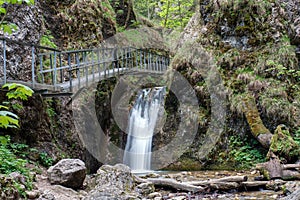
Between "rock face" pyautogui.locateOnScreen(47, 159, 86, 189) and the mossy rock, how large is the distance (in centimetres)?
445

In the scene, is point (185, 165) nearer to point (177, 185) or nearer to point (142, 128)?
point (142, 128)

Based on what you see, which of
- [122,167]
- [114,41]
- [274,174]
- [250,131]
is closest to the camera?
[122,167]

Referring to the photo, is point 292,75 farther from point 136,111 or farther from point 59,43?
point 59,43

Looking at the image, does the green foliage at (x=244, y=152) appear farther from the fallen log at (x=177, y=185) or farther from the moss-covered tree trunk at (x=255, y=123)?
the fallen log at (x=177, y=185)

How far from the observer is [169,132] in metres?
10.2

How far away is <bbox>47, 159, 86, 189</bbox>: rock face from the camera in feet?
17.5

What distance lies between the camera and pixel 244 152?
831cm

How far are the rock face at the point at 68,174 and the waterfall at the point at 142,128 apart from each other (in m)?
4.66

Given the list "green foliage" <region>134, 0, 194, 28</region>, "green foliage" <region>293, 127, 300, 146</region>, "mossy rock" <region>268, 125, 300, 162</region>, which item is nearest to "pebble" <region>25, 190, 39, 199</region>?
"mossy rock" <region>268, 125, 300, 162</region>

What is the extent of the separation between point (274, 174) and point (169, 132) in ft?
14.6

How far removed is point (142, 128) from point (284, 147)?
5423mm

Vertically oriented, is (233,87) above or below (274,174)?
above

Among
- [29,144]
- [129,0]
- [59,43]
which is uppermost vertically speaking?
[129,0]

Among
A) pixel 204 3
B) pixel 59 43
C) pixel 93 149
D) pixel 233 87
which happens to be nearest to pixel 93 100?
pixel 93 149
